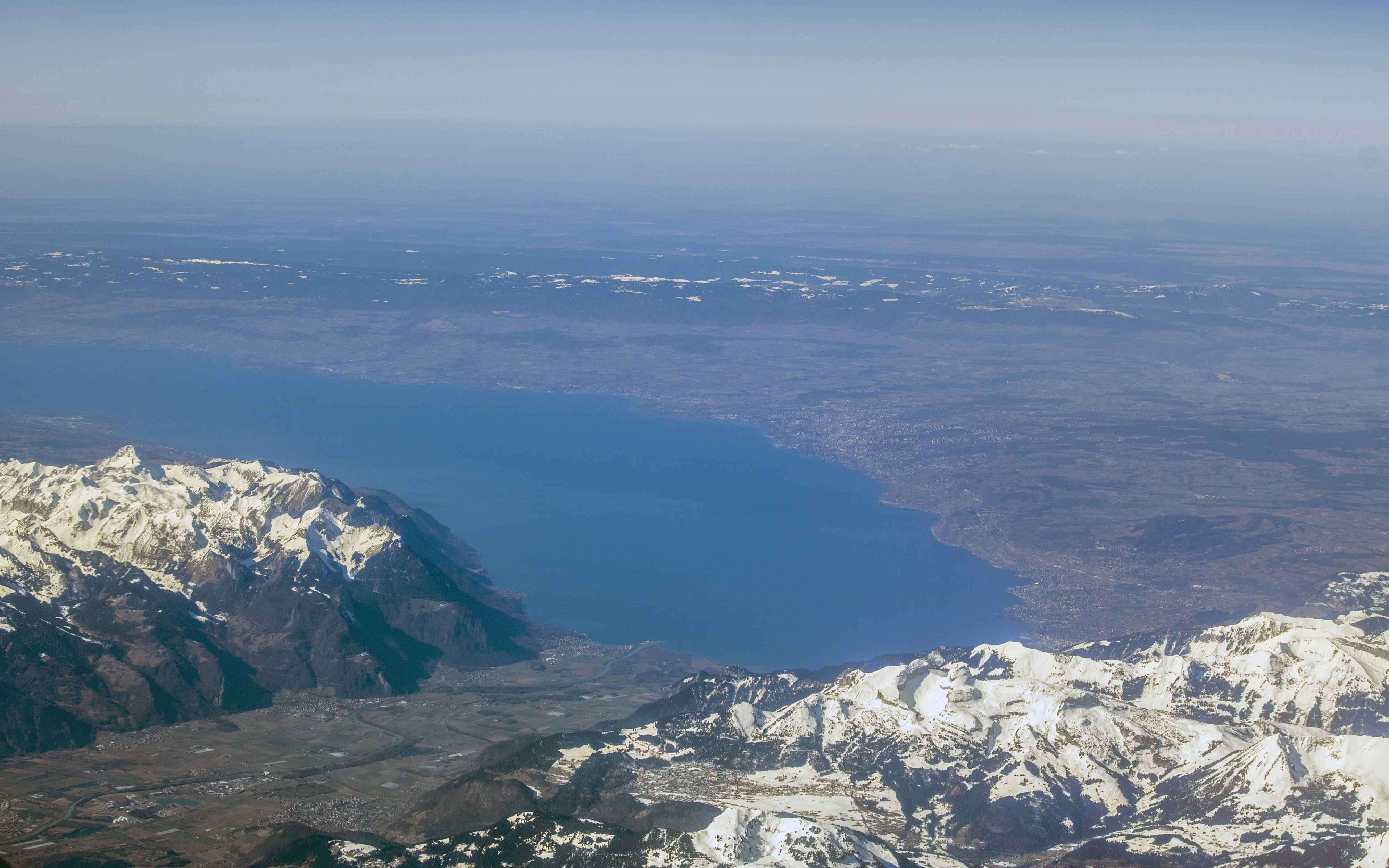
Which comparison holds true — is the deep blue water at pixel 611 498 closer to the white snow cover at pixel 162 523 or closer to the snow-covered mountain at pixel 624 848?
the white snow cover at pixel 162 523

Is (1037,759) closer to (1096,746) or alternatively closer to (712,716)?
(1096,746)

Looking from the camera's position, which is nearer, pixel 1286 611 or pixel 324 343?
pixel 1286 611

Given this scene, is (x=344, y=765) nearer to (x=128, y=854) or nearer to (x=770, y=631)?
(x=128, y=854)

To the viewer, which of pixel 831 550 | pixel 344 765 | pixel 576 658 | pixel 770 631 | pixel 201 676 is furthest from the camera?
pixel 831 550

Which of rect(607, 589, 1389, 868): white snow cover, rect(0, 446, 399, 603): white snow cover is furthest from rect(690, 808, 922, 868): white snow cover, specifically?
rect(0, 446, 399, 603): white snow cover

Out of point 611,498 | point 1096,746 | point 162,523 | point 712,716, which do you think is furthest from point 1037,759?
point 611,498

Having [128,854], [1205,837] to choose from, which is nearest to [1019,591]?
[1205,837]

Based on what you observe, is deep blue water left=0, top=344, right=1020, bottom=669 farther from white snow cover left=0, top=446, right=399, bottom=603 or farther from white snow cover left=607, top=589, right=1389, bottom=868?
white snow cover left=607, top=589, right=1389, bottom=868
